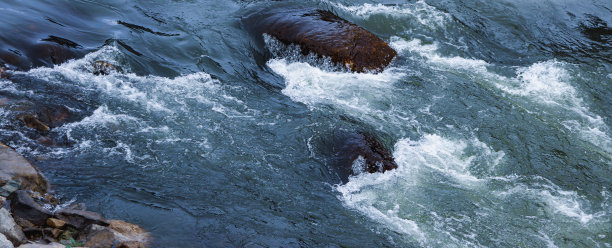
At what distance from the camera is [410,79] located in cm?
1039

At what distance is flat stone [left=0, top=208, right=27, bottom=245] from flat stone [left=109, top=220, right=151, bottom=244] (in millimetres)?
910

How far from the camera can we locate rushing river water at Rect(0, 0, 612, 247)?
686cm

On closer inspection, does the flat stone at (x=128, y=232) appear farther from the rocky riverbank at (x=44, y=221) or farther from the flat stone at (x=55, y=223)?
the flat stone at (x=55, y=223)

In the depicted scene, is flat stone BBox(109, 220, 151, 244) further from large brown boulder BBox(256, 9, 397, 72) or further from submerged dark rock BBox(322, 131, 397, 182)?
large brown boulder BBox(256, 9, 397, 72)

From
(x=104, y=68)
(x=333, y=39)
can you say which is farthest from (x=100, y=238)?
(x=333, y=39)

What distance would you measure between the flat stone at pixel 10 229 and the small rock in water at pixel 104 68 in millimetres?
4239

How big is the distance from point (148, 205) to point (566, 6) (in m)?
12.2

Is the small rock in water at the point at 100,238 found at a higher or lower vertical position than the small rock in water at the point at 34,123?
lower

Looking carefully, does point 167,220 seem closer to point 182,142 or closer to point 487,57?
point 182,142

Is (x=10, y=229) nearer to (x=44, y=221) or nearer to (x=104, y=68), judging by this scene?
(x=44, y=221)

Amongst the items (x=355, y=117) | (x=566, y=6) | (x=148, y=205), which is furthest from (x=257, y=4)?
(x=566, y=6)

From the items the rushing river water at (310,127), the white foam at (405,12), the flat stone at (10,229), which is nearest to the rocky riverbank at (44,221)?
the flat stone at (10,229)

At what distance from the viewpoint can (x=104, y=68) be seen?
30.8ft

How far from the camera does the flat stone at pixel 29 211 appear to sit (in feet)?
18.9
